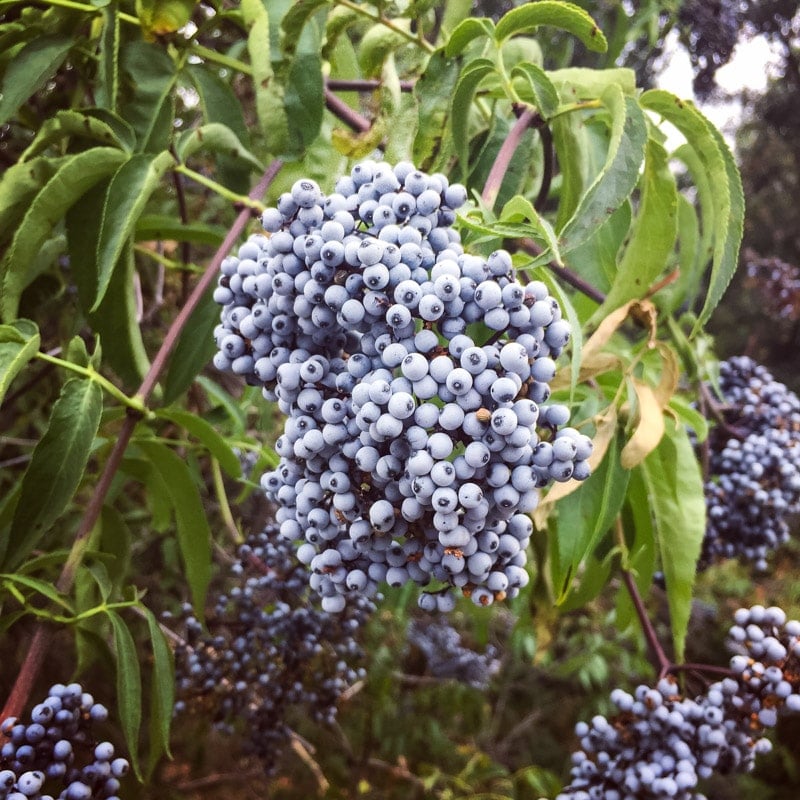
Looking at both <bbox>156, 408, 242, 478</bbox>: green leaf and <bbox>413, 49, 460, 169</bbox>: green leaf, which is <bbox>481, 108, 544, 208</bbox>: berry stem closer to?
<bbox>413, 49, 460, 169</bbox>: green leaf

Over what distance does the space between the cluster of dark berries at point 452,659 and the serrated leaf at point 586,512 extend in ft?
8.12

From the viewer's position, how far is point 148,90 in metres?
1.20

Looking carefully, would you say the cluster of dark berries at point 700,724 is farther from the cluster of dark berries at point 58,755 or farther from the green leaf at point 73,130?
the green leaf at point 73,130

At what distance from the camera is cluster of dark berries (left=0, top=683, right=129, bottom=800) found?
0.84 m

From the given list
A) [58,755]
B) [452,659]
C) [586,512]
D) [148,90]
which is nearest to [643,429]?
[586,512]

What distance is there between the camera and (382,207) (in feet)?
2.58

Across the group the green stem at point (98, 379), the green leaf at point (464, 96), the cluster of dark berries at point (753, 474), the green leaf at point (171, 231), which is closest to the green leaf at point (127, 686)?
the green stem at point (98, 379)

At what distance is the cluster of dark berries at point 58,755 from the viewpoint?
84 centimetres

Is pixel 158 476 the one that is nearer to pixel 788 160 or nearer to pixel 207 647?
pixel 207 647

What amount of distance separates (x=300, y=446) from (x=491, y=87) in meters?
0.73

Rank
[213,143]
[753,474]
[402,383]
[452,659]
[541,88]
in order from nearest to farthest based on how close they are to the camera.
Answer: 1. [402,383]
2. [541,88]
3. [213,143]
4. [753,474]
5. [452,659]

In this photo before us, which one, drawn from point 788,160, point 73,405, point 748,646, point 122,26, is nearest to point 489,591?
point 73,405

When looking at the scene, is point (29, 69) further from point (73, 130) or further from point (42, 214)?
point (42, 214)

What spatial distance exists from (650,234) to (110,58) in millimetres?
918
